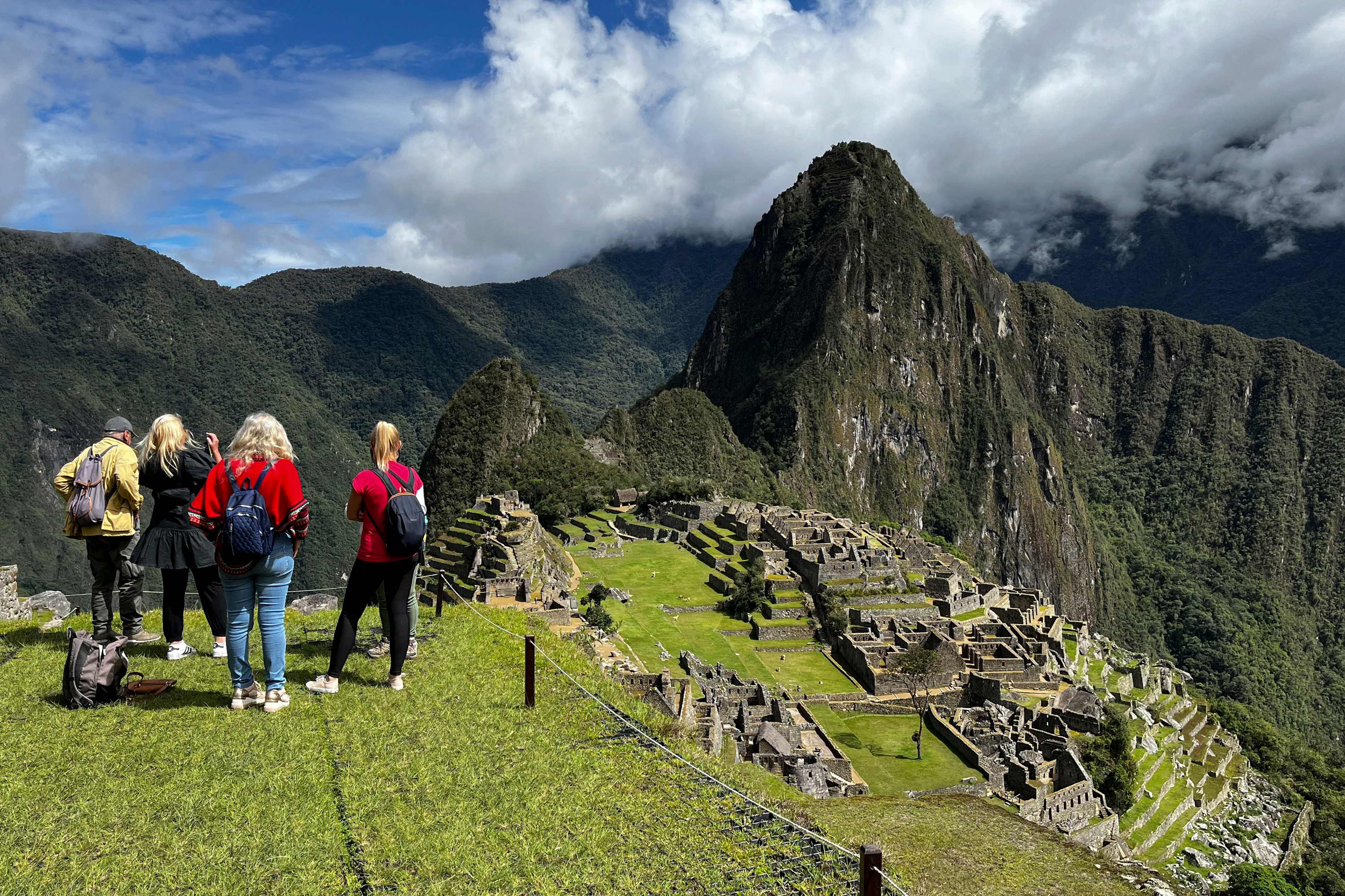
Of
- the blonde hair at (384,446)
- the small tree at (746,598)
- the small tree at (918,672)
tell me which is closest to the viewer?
the blonde hair at (384,446)

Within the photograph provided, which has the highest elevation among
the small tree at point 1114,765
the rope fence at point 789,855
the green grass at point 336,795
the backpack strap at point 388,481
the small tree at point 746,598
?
the backpack strap at point 388,481

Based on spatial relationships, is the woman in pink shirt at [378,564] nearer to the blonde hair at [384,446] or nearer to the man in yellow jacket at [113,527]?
the blonde hair at [384,446]

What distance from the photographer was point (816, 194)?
588 feet

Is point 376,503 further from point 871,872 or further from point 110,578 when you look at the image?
point 871,872

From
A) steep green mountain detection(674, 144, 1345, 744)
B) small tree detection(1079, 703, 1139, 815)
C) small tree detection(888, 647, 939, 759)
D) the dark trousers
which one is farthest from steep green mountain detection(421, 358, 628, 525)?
the dark trousers

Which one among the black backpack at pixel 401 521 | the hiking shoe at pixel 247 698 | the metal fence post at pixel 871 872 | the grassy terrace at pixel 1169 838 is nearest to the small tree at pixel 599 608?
Answer: the grassy terrace at pixel 1169 838

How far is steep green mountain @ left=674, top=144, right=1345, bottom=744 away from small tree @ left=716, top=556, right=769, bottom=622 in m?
88.7

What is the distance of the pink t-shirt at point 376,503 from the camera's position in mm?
8164

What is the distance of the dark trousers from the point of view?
941 cm

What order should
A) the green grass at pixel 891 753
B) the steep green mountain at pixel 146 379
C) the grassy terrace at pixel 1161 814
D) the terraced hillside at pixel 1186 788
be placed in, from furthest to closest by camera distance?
the steep green mountain at pixel 146 379 < the terraced hillside at pixel 1186 788 < the grassy terrace at pixel 1161 814 < the green grass at pixel 891 753

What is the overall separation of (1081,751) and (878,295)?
143 m

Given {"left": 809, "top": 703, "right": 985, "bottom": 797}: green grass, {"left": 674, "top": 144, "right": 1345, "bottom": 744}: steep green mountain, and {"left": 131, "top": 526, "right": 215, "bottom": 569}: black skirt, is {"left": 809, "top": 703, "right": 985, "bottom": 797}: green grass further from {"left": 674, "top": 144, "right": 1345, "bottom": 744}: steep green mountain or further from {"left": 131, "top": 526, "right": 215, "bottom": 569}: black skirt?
{"left": 674, "top": 144, "right": 1345, "bottom": 744}: steep green mountain

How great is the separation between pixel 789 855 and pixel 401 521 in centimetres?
464

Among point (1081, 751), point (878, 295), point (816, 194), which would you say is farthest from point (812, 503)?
point (1081, 751)
